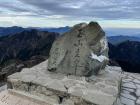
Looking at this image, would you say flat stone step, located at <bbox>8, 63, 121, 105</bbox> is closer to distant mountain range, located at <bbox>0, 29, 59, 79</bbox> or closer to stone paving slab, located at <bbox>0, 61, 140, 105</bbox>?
stone paving slab, located at <bbox>0, 61, 140, 105</bbox>

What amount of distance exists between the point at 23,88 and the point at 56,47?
1.53m

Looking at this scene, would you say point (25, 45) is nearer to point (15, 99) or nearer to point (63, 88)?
point (15, 99)

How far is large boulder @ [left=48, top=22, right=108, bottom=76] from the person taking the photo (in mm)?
6391

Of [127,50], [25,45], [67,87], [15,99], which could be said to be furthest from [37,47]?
[67,87]

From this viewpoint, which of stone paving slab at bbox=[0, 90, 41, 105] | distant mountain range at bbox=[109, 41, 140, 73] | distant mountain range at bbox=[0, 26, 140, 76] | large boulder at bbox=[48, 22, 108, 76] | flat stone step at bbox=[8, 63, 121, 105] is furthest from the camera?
distant mountain range at bbox=[109, 41, 140, 73]

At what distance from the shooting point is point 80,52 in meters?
6.44

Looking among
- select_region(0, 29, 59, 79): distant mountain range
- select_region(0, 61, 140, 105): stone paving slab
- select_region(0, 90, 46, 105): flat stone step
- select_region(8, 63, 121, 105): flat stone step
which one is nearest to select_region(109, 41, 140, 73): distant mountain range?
select_region(0, 29, 59, 79): distant mountain range

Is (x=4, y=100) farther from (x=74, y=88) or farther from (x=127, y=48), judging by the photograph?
(x=127, y=48)

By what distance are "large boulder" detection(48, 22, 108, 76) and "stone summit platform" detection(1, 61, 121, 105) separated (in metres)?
0.22

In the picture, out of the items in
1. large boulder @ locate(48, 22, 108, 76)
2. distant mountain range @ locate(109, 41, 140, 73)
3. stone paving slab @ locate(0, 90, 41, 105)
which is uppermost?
large boulder @ locate(48, 22, 108, 76)

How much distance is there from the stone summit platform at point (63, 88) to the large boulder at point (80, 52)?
0.22m

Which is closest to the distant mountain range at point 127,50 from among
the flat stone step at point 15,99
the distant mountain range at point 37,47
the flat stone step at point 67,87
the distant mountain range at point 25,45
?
the distant mountain range at point 37,47

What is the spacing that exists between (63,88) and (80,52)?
4.34 feet

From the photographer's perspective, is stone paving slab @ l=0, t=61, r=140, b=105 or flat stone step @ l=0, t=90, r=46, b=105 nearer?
stone paving slab @ l=0, t=61, r=140, b=105
